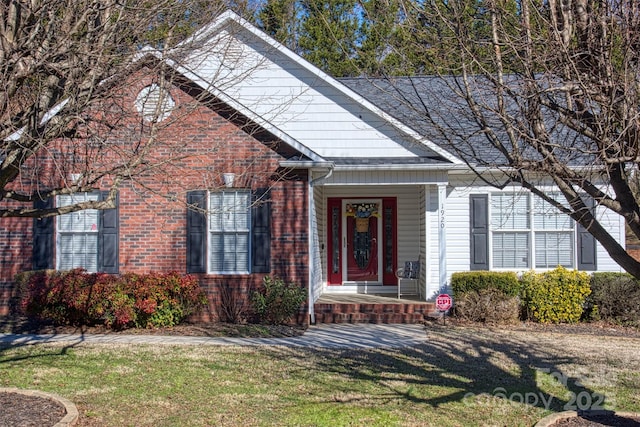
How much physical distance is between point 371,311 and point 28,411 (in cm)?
752

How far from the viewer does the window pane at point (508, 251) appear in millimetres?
13523

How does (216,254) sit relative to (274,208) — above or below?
below

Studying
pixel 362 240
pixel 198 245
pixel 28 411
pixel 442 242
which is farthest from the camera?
pixel 362 240

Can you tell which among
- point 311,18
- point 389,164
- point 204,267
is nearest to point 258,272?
point 204,267

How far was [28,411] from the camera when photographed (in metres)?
6.25

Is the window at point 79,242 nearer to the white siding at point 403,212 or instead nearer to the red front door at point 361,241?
the white siding at point 403,212

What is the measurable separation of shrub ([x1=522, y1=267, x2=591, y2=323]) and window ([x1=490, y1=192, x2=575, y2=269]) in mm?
904

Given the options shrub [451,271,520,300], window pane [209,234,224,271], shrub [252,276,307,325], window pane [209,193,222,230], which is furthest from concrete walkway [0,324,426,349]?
window pane [209,193,222,230]

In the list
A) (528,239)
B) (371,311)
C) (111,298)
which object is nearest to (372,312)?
(371,311)

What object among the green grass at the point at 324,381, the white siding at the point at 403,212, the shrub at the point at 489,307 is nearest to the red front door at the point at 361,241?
the white siding at the point at 403,212

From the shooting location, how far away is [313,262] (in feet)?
42.4

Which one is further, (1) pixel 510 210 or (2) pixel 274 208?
(1) pixel 510 210

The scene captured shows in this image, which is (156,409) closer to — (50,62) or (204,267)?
(50,62)

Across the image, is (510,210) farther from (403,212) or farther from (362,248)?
(362,248)
